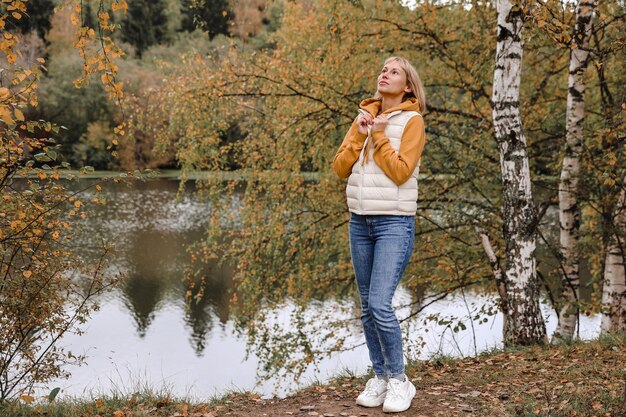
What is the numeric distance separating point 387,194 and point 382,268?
402 millimetres

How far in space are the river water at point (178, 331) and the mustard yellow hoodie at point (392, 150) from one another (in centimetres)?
417

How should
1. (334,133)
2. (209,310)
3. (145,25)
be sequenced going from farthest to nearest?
Answer: (145,25) → (209,310) → (334,133)

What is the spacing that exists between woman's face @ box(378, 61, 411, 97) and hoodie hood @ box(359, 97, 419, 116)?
3.5 inches

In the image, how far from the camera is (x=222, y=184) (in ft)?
27.8

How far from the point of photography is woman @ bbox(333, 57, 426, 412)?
3.38m

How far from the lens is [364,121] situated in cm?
347

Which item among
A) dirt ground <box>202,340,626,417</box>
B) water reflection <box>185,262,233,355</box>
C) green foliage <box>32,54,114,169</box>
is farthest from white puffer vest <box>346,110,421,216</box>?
green foliage <box>32,54,114,169</box>

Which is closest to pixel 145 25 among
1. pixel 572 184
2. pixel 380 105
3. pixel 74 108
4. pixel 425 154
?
pixel 74 108

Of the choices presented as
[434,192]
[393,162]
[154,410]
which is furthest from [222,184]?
[393,162]

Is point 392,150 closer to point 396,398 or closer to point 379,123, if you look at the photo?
point 379,123

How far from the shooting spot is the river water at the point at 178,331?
9.36 m

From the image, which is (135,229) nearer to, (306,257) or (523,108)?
(306,257)

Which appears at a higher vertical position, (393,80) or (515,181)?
(393,80)

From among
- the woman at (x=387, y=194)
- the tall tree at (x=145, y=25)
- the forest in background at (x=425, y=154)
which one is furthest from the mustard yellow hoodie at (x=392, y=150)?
the tall tree at (x=145, y=25)
